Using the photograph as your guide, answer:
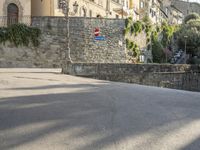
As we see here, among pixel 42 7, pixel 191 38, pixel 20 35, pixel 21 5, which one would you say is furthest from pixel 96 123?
pixel 191 38

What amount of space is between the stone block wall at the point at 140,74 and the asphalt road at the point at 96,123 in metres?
12.0

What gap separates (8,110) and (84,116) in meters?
1.52

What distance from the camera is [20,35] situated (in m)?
32.3

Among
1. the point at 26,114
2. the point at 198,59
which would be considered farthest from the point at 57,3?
the point at 26,114

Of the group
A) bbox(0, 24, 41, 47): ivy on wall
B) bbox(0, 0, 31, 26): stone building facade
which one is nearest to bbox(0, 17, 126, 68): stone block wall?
bbox(0, 24, 41, 47): ivy on wall

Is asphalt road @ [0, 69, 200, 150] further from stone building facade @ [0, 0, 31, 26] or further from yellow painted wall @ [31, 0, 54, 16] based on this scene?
yellow painted wall @ [31, 0, 54, 16]

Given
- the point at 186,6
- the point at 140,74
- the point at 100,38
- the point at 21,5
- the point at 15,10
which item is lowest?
the point at 140,74

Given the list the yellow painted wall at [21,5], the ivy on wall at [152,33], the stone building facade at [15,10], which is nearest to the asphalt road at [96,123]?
the stone building facade at [15,10]

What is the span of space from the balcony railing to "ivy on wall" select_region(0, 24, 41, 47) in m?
0.98

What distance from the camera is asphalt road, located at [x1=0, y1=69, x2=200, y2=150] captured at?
597 cm

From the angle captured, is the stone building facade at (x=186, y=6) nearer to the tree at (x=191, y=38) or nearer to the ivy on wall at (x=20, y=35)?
the tree at (x=191, y=38)

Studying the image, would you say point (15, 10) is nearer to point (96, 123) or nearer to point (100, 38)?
point (100, 38)

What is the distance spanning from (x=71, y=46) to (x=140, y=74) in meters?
13.3

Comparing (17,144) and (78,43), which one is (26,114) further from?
(78,43)
